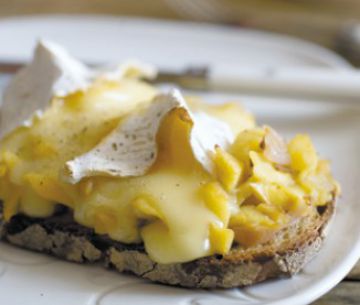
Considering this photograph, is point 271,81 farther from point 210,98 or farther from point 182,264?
point 182,264

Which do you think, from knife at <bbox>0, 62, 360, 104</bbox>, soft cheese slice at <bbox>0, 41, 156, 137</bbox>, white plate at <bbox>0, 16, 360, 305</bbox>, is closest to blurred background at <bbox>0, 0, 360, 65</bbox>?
white plate at <bbox>0, 16, 360, 305</bbox>

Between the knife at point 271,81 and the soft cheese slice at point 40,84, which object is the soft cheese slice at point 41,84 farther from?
the knife at point 271,81

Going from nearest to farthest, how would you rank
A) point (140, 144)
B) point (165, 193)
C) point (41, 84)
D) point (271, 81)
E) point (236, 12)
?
point (165, 193) → point (140, 144) → point (41, 84) → point (271, 81) → point (236, 12)

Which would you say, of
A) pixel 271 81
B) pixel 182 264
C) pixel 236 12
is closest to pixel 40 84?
pixel 182 264

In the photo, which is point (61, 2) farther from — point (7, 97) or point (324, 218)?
point (324, 218)

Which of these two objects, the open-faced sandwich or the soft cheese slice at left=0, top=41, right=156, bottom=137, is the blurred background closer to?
the soft cheese slice at left=0, top=41, right=156, bottom=137

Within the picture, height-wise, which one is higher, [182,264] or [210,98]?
[182,264]

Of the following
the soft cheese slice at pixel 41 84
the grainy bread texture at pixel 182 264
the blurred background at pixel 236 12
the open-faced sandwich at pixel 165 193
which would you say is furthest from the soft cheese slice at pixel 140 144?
the blurred background at pixel 236 12
